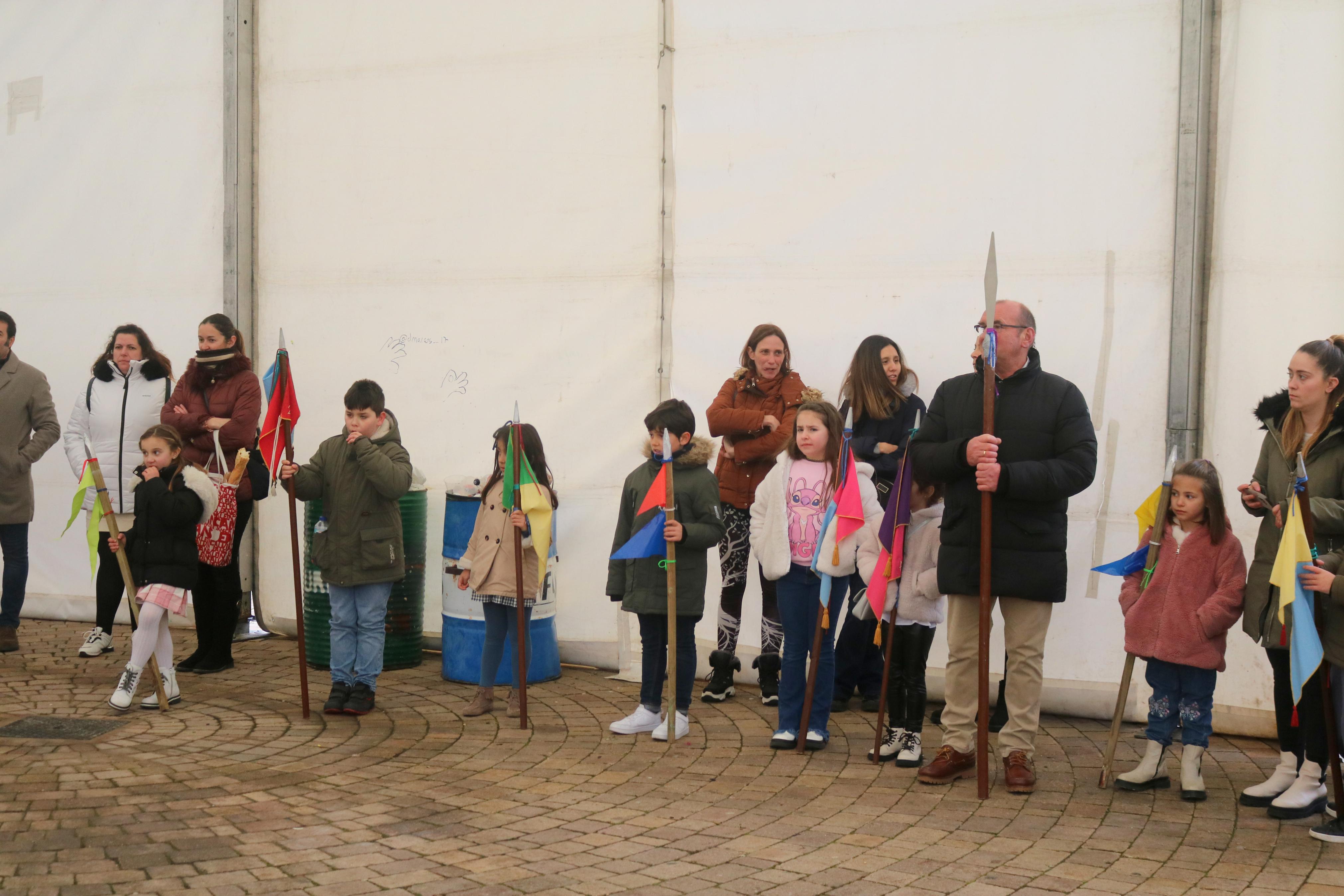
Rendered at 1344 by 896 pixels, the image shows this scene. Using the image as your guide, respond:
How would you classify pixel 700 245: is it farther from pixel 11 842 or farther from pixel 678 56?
pixel 11 842

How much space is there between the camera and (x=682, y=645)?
6086 millimetres

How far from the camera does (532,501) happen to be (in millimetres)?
6266

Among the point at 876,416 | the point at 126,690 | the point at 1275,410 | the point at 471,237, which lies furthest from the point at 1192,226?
the point at 126,690

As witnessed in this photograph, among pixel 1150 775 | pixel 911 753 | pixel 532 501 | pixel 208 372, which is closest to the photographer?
pixel 1150 775

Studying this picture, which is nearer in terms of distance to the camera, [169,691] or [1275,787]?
[1275,787]

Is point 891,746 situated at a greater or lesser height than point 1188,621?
lesser

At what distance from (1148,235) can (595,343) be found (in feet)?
9.79

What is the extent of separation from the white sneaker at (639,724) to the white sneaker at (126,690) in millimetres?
2380

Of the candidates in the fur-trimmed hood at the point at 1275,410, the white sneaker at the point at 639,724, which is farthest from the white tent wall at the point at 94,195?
the fur-trimmed hood at the point at 1275,410

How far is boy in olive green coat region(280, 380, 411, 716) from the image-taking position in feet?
20.9

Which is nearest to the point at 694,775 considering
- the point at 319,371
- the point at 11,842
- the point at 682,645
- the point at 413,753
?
the point at 682,645

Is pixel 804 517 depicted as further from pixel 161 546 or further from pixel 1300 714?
pixel 161 546

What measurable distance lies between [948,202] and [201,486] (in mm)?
4018

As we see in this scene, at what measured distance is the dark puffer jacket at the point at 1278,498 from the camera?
4.71 meters
